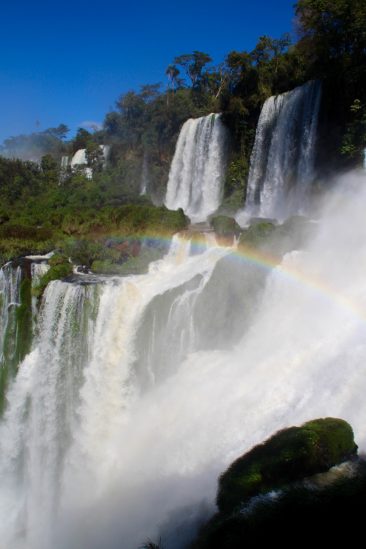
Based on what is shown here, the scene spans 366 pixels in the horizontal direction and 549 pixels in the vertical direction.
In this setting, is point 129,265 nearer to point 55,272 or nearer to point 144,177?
point 55,272

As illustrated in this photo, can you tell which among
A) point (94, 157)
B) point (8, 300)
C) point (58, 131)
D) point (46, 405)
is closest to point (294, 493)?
point (46, 405)

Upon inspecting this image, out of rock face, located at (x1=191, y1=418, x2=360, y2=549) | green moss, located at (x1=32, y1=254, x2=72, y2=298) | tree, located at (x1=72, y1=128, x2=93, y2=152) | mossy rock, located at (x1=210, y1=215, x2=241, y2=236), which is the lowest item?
rock face, located at (x1=191, y1=418, x2=360, y2=549)

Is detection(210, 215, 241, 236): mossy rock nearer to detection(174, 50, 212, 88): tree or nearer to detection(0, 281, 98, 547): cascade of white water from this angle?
detection(0, 281, 98, 547): cascade of white water

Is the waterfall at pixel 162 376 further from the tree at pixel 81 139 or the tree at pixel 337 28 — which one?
the tree at pixel 81 139

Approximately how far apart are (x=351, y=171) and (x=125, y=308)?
954 cm

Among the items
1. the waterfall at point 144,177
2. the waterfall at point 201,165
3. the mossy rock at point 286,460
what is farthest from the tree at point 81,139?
the mossy rock at point 286,460

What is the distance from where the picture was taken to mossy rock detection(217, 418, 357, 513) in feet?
19.2

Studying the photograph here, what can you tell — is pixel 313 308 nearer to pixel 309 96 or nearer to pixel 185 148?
pixel 309 96

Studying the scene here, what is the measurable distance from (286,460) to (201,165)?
66.6ft

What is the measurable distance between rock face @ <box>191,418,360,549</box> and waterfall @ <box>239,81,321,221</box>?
41.1 feet

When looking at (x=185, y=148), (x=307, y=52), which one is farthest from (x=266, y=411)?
(x=185, y=148)

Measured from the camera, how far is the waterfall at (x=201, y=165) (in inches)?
927

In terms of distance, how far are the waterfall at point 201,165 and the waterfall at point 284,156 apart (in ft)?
10.8

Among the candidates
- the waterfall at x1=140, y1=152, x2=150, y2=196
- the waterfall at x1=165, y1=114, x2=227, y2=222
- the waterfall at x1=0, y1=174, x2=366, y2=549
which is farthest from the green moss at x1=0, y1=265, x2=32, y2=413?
the waterfall at x1=140, y1=152, x2=150, y2=196
